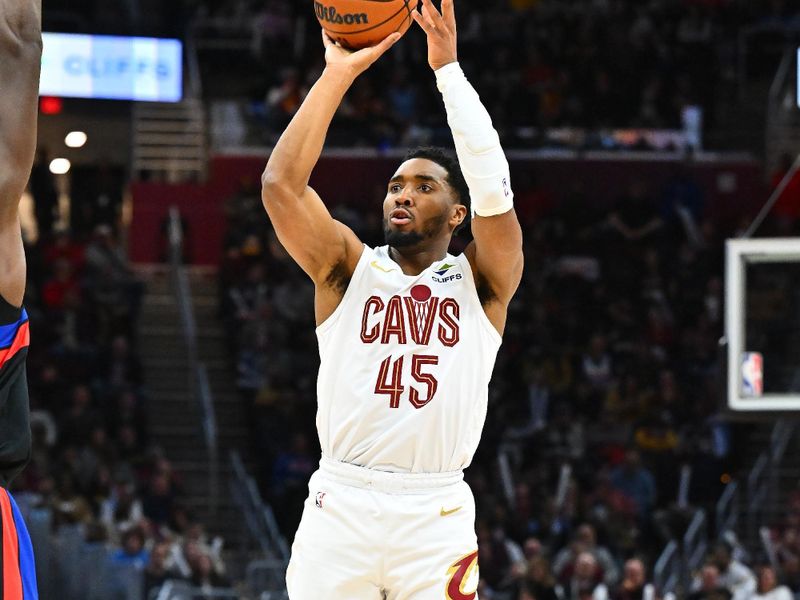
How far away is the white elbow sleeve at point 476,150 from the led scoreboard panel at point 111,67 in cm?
1531

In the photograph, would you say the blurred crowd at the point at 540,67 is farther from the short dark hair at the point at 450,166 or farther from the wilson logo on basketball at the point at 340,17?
the wilson logo on basketball at the point at 340,17

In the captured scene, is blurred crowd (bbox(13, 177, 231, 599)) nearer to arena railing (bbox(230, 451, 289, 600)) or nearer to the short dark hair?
arena railing (bbox(230, 451, 289, 600))

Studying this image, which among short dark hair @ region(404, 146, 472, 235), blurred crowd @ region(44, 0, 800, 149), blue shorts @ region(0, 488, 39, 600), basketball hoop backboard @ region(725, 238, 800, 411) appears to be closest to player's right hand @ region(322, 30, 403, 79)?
short dark hair @ region(404, 146, 472, 235)

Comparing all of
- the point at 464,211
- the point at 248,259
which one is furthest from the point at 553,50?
the point at 464,211

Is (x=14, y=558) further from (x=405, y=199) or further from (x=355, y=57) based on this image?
(x=355, y=57)

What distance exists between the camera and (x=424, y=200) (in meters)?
5.49

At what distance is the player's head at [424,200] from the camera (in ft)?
17.9

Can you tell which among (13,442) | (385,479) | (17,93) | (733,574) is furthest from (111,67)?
(17,93)

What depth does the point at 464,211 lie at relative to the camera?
18.5 ft

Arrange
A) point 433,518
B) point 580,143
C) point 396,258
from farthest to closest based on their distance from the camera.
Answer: point 580,143
point 396,258
point 433,518

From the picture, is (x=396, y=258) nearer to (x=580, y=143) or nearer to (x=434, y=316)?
(x=434, y=316)

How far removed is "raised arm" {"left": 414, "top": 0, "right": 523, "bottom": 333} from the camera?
5.29 meters

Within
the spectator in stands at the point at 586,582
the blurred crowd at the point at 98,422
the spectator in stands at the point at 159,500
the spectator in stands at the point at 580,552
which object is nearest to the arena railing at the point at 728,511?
the spectator in stands at the point at 580,552

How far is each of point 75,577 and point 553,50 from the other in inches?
487
